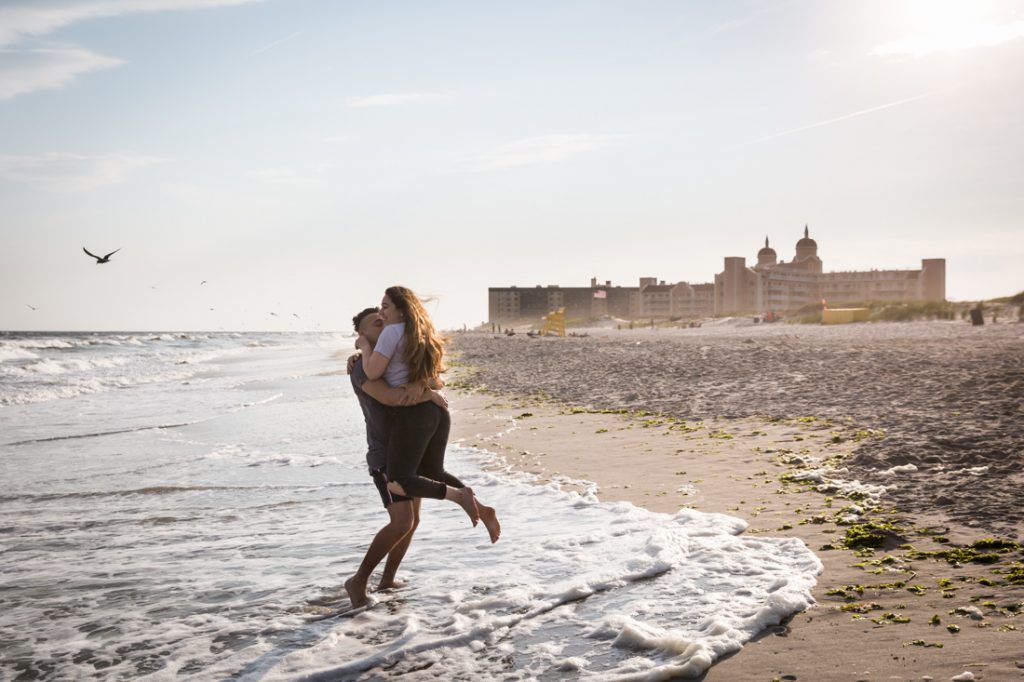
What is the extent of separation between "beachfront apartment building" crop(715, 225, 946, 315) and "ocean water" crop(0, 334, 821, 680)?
109 meters

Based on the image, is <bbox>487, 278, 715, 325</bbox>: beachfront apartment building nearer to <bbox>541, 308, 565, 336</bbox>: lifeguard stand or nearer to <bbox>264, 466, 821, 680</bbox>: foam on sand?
<bbox>541, 308, 565, 336</bbox>: lifeguard stand

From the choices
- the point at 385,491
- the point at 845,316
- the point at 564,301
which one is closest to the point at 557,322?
the point at 845,316

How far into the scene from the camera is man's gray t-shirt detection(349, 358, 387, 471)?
473 cm

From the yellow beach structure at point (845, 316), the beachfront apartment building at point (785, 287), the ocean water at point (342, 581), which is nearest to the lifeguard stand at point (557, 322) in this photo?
the yellow beach structure at point (845, 316)

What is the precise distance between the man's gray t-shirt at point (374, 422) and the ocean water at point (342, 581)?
93 cm

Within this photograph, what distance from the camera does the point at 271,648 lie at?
13.1 ft

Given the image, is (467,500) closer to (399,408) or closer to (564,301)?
(399,408)

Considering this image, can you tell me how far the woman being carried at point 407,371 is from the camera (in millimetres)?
4594

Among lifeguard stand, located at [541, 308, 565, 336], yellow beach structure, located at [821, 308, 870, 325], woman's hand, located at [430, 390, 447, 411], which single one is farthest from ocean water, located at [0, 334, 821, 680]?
yellow beach structure, located at [821, 308, 870, 325]

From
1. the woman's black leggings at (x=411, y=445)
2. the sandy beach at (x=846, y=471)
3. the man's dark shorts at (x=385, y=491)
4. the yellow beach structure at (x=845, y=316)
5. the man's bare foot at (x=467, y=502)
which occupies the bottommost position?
the sandy beach at (x=846, y=471)

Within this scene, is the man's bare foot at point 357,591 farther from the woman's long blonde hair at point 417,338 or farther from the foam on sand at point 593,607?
the woman's long blonde hair at point 417,338

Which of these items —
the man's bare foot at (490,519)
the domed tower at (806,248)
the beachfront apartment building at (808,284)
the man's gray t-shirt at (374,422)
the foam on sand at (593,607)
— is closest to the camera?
the foam on sand at (593,607)

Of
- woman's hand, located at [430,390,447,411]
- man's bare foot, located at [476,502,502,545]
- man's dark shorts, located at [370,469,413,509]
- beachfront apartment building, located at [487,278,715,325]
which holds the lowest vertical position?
man's bare foot, located at [476,502,502,545]

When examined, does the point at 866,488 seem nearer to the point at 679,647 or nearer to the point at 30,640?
the point at 679,647
